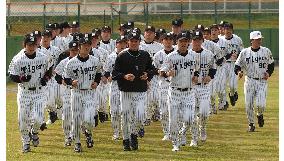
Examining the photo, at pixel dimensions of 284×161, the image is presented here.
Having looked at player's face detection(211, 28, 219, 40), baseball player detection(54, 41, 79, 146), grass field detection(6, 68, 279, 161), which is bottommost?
grass field detection(6, 68, 279, 161)

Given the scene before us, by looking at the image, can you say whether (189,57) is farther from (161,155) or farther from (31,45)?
(31,45)

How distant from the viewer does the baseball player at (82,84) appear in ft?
44.3

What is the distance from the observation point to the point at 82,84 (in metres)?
13.5

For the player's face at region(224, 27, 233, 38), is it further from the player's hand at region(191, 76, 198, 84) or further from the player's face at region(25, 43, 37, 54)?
the player's face at region(25, 43, 37, 54)

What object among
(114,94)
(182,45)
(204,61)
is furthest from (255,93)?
(114,94)

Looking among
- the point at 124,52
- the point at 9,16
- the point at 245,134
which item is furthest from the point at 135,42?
the point at 9,16

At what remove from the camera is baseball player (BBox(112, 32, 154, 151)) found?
44.2 ft

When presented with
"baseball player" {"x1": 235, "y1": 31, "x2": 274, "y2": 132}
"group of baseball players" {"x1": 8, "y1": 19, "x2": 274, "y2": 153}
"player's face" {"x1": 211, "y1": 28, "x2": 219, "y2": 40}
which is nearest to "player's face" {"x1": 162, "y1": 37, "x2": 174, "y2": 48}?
"group of baseball players" {"x1": 8, "y1": 19, "x2": 274, "y2": 153}

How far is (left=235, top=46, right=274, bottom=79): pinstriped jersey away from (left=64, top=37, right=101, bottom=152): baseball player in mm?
3690

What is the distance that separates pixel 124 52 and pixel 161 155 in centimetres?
206

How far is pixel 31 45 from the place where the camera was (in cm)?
1357

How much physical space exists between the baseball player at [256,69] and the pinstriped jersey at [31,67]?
14.2ft

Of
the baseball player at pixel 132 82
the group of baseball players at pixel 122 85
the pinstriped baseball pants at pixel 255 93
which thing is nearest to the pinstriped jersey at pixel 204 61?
the group of baseball players at pixel 122 85

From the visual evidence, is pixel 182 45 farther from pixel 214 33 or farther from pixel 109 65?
pixel 214 33
